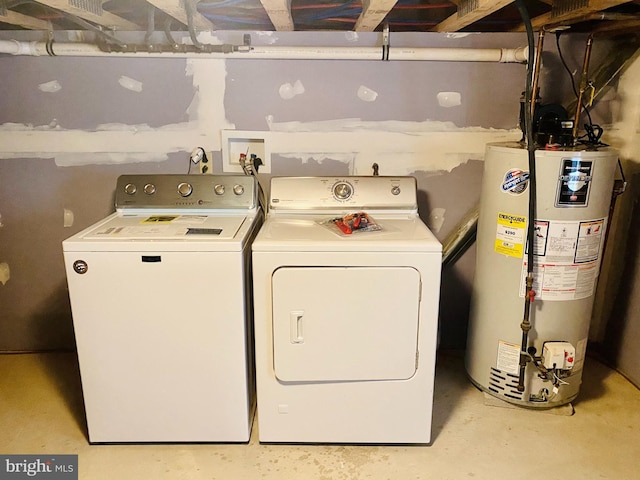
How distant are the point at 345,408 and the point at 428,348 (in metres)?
0.39

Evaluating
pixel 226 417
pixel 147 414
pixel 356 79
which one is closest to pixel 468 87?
pixel 356 79

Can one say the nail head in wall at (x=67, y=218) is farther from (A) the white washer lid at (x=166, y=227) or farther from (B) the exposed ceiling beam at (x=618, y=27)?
(B) the exposed ceiling beam at (x=618, y=27)

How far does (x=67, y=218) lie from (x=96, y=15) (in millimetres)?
1001

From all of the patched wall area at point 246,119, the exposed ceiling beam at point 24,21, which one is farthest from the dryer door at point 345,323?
the exposed ceiling beam at point 24,21

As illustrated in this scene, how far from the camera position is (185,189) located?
2.11 m

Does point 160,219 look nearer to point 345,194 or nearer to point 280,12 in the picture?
point 345,194

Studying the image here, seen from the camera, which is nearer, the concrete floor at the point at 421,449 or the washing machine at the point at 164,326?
the washing machine at the point at 164,326

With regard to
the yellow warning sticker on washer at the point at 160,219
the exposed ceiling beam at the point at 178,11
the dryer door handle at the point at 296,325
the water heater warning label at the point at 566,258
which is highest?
the exposed ceiling beam at the point at 178,11

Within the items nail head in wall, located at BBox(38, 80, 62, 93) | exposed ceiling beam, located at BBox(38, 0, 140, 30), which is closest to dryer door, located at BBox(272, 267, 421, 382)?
exposed ceiling beam, located at BBox(38, 0, 140, 30)

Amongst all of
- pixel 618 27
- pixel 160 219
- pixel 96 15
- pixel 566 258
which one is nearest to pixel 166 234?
pixel 160 219

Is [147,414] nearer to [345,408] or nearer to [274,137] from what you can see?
[345,408]

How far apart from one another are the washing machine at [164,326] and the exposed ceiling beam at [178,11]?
31.1 inches

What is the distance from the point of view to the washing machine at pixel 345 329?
5.57ft

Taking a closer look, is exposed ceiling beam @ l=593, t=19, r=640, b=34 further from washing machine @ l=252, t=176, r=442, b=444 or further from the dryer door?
the dryer door
